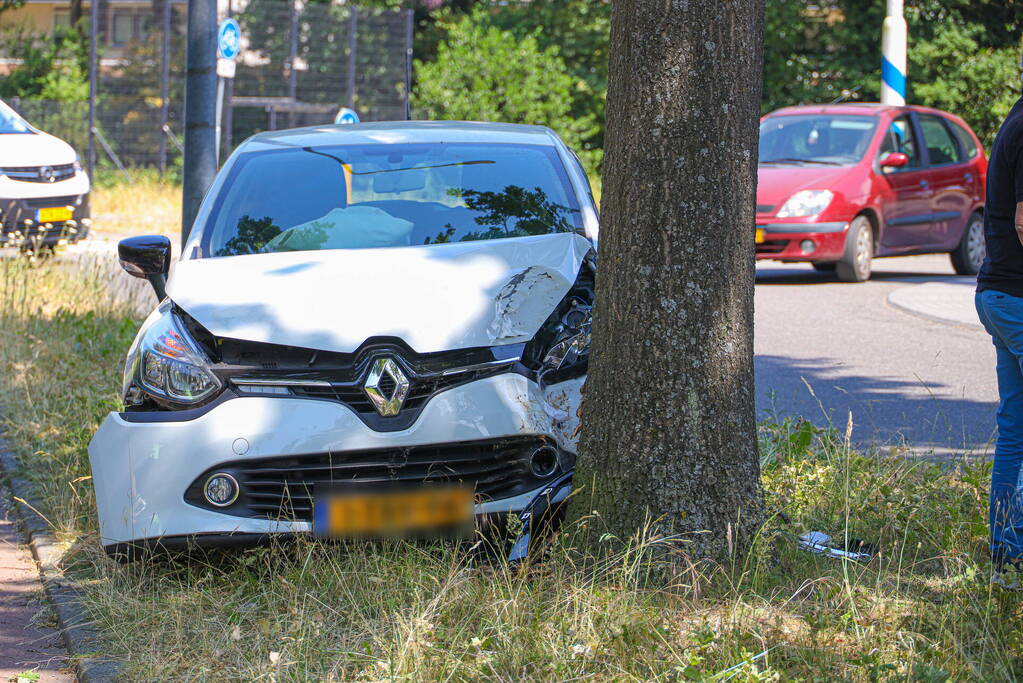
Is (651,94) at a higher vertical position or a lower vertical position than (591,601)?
higher

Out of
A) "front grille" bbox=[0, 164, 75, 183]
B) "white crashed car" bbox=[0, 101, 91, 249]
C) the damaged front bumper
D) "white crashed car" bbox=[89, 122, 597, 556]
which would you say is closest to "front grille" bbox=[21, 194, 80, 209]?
"white crashed car" bbox=[0, 101, 91, 249]

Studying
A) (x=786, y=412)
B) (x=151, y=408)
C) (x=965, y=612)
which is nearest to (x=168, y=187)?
(x=786, y=412)

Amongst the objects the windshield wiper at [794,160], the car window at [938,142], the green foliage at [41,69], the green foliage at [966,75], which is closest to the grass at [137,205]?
the green foliage at [41,69]

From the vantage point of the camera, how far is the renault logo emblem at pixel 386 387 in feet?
→ 12.7

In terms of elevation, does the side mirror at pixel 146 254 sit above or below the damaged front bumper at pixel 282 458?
above

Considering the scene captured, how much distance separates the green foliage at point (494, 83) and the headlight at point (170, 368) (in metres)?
18.9

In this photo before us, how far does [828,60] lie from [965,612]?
81.1 feet

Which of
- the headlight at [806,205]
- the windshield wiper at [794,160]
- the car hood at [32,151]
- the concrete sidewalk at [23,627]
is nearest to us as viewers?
the concrete sidewalk at [23,627]

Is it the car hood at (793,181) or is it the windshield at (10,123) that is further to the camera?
the windshield at (10,123)

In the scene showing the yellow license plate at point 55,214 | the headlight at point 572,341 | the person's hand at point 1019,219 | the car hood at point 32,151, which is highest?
the person's hand at point 1019,219

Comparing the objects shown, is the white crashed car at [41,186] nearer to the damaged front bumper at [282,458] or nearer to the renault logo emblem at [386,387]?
the damaged front bumper at [282,458]

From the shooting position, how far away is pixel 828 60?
26.5 meters

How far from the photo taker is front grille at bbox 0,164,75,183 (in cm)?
1186

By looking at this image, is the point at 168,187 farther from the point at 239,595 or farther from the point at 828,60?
the point at 239,595
